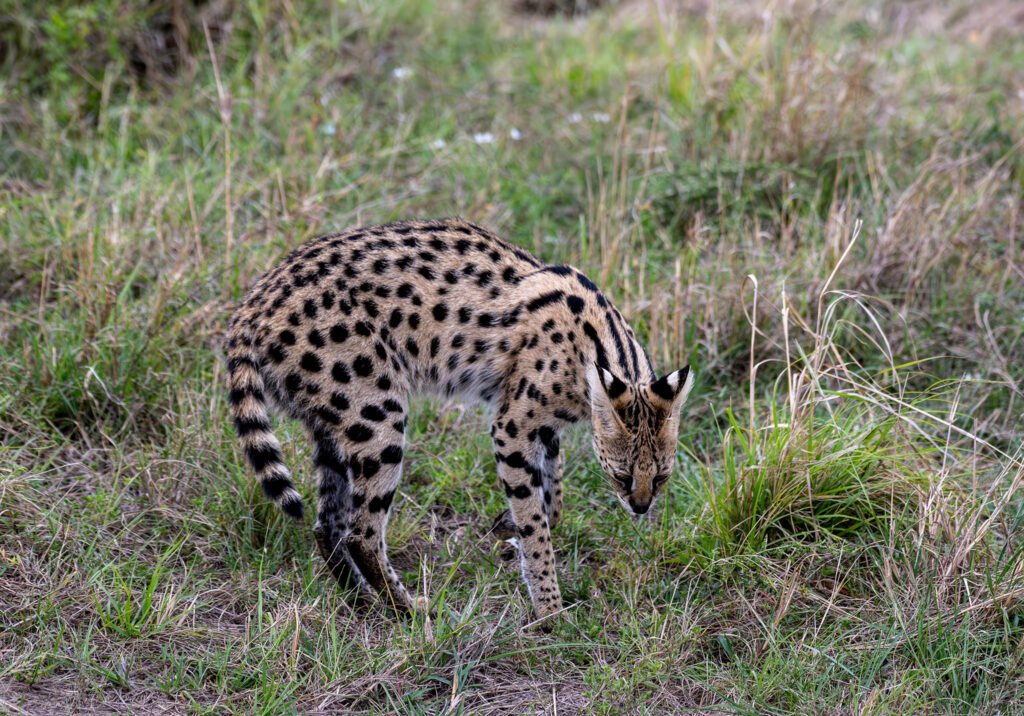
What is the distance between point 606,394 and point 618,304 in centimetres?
175

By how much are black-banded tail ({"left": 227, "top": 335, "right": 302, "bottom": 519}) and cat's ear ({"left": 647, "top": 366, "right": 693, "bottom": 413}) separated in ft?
4.67

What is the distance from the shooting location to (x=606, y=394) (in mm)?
4758

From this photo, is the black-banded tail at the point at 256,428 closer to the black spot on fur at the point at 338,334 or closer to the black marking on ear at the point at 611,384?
the black spot on fur at the point at 338,334

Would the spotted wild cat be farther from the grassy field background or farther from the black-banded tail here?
the grassy field background

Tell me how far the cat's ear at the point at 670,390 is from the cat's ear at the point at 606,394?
0.32 feet

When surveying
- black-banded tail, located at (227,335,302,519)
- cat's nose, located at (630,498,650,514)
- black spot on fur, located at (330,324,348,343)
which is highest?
black spot on fur, located at (330,324,348,343)

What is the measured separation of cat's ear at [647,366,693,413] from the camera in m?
4.77

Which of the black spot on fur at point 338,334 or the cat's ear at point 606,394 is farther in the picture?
the black spot on fur at point 338,334

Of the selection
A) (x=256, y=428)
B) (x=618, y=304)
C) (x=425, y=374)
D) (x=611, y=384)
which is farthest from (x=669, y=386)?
(x=618, y=304)

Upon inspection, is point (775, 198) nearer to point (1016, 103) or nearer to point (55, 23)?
point (1016, 103)

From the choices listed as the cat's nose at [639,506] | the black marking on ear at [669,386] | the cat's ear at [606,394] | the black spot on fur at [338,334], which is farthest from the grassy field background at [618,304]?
the black spot on fur at [338,334]

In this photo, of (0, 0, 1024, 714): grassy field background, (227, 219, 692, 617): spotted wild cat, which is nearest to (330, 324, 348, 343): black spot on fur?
(227, 219, 692, 617): spotted wild cat

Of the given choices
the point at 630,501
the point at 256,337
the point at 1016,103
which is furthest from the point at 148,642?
the point at 1016,103

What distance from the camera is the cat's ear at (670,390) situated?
4.77 meters
